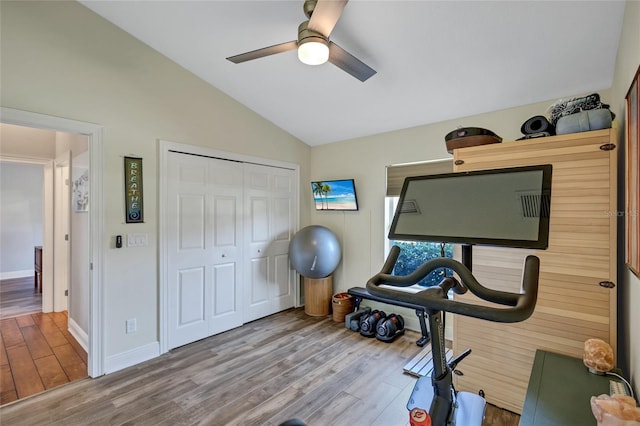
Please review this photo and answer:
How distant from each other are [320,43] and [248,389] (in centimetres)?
266

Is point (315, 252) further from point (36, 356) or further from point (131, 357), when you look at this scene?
point (36, 356)

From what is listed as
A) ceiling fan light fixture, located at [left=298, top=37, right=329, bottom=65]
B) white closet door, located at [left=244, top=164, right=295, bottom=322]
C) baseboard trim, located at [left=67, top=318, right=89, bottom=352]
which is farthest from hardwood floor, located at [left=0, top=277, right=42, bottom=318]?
ceiling fan light fixture, located at [left=298, top=37, right=329, bottom=65]

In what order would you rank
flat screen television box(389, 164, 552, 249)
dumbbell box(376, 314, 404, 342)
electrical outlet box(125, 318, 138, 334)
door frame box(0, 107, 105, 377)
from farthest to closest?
dumbbell box(376, 314, 404, 342)
electrical outlet box(125, 318, 138, 334)
door frame box(0, 107, 105, 377)
flat screen television box(389, 164, 552, 249)

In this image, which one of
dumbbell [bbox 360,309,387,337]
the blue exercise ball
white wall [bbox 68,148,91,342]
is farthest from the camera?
the blue exercise ball

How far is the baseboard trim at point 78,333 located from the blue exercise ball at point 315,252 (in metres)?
2.37

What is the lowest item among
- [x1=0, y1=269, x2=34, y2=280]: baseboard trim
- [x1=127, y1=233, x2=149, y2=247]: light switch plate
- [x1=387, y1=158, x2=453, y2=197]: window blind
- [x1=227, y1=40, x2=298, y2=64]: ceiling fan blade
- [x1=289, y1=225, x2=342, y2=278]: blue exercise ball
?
[x1=0, y1=269, x2=34, y2=280]: baseboard trim

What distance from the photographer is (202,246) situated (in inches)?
133

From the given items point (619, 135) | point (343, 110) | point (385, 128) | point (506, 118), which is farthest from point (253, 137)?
point (619, 135)

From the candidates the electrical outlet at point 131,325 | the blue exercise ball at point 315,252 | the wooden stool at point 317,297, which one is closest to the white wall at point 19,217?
the electrical outlet at point 131,325

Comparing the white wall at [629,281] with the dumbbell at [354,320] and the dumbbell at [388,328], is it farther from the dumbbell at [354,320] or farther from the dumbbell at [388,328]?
the dumbbell at [354,320]

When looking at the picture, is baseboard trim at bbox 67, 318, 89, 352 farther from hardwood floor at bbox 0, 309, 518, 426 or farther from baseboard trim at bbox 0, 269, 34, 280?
baseboard trim at bbox 0, 269, 34, 280

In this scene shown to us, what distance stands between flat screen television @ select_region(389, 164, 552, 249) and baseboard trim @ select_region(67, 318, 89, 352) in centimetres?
356

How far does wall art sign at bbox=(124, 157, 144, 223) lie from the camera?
9.14 ft

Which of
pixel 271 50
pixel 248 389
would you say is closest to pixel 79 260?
pixel 248 389
